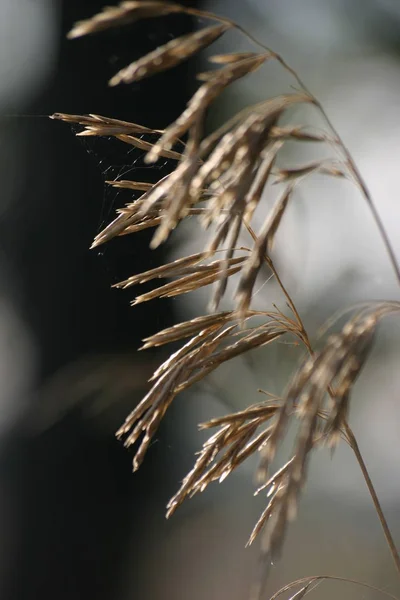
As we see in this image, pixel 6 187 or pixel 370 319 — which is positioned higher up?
pixel 370 319

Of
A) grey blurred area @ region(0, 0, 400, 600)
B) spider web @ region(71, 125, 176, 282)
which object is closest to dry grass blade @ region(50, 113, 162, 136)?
spider web @ region(71, 125, 176, 282)

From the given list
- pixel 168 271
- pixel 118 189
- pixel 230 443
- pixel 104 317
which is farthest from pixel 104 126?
pixel 104 317

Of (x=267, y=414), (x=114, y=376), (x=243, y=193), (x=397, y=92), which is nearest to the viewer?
(x=243, y=193)

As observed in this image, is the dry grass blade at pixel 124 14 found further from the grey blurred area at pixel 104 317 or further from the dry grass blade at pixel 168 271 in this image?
the grey blurred area at pixel 104 317

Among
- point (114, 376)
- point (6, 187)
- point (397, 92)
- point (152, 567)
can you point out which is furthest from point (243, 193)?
point (152, 567)

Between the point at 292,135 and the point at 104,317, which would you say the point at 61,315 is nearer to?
the point at 104,317

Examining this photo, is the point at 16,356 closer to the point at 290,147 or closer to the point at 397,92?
the point at 290,147

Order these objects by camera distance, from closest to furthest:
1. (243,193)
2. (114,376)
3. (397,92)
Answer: (243,193) → (114,376) → (397,92)
